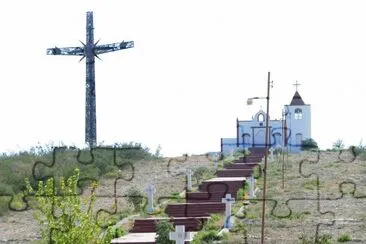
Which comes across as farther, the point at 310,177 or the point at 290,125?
the point at 290,125

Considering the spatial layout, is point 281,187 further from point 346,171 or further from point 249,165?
point 249,165

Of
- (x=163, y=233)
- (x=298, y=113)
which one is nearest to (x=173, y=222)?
(x=163, y=233)

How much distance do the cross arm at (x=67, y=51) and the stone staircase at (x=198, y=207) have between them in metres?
10.8

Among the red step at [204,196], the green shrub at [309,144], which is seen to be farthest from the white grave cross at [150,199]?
the green shrub at [309,144]

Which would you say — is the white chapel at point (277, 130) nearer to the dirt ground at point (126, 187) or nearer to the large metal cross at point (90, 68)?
the dirt ground at point (126, 187)

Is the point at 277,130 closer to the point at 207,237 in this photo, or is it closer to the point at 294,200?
the point at 294,200

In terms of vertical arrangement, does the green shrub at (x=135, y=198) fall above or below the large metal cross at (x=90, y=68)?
below

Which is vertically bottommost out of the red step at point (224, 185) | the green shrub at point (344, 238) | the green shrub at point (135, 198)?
the green shrub at point (344, 238)

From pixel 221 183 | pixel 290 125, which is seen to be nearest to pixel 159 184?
pixel 221 183

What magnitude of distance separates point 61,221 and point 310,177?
53.7 feet

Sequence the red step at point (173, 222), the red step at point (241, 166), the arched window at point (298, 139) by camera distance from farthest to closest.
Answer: the arched window at point (298, 139) → the red step at point (241, 166) → the red step at point (173, 222)

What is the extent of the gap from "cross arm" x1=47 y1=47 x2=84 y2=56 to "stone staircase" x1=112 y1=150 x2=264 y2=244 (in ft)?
35.4

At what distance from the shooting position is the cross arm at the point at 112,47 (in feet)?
132

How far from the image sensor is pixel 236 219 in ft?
67.2
